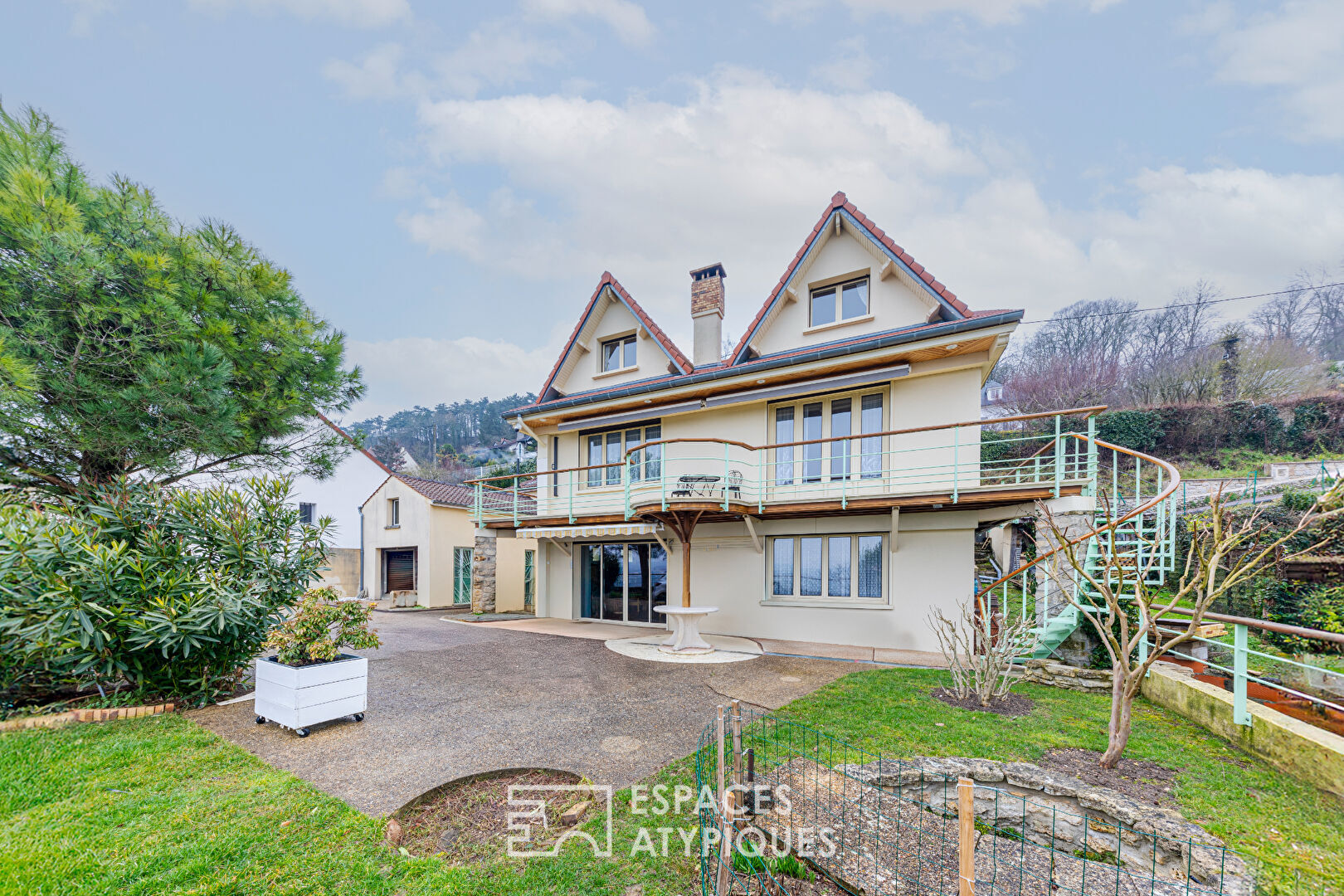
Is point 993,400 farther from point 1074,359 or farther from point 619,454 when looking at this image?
point 619,454

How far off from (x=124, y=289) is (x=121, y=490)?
2808 mm

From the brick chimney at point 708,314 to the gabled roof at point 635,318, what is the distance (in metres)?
0.54

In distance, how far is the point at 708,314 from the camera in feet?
47.2

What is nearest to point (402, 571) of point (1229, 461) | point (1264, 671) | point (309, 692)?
point (309, 692)

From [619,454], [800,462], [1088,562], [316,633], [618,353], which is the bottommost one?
[316,633]

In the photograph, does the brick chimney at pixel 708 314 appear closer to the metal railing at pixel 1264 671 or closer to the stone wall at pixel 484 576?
the stone wall at pixel 484 576

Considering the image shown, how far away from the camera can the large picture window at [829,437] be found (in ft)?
37.7

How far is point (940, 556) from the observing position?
10.8 meters

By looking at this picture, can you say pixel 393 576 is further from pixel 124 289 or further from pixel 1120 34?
pixel 1120 34

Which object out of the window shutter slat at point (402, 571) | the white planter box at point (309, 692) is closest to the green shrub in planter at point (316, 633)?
the white planter box at point (309, 692)

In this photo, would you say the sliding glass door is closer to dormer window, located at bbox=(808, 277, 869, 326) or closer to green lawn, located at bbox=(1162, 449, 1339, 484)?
dormer window, located at bbox=(808, 277, 869, 326)

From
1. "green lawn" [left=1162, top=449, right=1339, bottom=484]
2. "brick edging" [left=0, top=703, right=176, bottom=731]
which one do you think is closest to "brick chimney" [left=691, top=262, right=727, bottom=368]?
"brick edging" [left=0, top=703, right=176, bottom=731]

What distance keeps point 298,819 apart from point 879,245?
1308cm

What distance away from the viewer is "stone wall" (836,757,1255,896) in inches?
133
